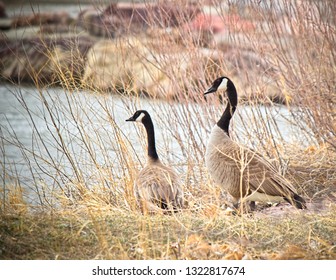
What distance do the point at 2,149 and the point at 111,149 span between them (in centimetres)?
57

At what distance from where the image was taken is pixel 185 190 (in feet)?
12.3

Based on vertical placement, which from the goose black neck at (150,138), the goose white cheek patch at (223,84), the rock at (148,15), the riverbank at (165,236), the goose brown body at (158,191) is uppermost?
the rock at (148,15)

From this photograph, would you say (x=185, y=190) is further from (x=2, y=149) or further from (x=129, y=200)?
(x=2, y=149)

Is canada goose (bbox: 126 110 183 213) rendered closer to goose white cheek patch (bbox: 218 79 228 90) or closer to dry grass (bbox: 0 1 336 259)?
dry grass (bbox: 0 1 336 259)

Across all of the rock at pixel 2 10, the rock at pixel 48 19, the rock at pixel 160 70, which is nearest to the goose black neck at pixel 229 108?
the rock at pixel 160 70

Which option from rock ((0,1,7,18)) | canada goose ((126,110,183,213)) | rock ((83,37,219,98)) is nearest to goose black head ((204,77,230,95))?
rock ((83,37,219,98))

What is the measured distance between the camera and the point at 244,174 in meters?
3.44

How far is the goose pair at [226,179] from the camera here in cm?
335

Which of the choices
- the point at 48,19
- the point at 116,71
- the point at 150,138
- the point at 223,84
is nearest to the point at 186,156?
the point at 150,138

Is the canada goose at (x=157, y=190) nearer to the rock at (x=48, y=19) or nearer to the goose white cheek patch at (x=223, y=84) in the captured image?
the goose white cheek patch at (x=223, y=84)

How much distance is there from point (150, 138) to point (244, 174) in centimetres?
52

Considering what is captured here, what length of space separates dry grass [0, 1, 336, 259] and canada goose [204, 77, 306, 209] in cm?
10

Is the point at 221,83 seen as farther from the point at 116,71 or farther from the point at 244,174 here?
the point at 116,71
